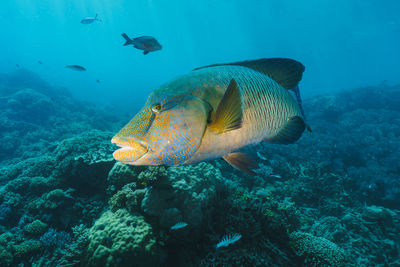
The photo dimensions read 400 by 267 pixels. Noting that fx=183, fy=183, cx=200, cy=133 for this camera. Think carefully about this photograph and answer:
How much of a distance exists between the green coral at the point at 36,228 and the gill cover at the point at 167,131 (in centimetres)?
552

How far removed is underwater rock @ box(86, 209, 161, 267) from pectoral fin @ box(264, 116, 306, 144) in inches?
115

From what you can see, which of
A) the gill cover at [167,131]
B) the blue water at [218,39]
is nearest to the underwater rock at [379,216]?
the gill cover at [167,131]

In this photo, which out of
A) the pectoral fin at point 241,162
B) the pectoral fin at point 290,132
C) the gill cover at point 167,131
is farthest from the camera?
the pectoral fin at point 290,132

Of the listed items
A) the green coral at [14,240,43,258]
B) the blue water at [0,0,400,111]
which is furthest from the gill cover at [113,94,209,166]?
the blue water at [0,0,400,111]

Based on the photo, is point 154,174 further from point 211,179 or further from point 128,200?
point 211,179

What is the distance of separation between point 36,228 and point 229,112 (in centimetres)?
598

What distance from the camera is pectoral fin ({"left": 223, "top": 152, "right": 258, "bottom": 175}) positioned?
119cm

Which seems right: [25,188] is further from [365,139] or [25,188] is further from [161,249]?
[365,139]

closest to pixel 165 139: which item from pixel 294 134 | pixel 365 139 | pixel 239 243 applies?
pixel 294 134

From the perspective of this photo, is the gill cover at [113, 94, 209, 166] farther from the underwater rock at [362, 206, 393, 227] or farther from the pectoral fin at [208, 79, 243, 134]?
the underwater rock at [362, 206, 393, 227]

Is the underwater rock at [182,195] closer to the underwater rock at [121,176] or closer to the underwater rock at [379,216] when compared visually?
the underwater rock at [121,176]

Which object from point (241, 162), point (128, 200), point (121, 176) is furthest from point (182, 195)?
point (241, 162)

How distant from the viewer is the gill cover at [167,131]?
885mm

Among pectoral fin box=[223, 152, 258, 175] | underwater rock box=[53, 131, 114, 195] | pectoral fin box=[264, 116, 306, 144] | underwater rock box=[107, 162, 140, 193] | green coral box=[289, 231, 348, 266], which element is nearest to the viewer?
pectoral fin box=[223, 152, 258, 175]
